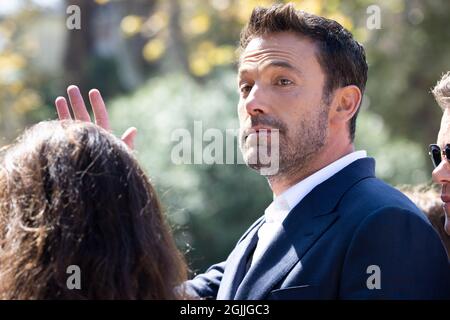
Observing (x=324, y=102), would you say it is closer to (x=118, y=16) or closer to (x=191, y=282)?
(x=191, y=282)

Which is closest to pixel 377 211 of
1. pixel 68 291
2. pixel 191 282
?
pixel 191 282

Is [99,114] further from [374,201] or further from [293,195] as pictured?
[374,201]

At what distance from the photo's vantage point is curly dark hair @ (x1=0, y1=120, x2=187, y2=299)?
2002mm

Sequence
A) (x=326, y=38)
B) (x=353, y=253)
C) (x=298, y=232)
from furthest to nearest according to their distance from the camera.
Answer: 1. (x=326, y=38)
2. (x=298, y=232)
3. (x=353, y=253)

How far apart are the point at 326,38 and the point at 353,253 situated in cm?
98

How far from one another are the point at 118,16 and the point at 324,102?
12790 mm

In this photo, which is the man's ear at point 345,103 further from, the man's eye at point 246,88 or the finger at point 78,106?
the finger at point 78,106

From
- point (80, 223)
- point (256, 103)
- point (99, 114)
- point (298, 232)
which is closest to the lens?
point (80, 223)

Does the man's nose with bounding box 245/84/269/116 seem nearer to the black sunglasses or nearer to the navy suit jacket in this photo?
the navy suit jacket

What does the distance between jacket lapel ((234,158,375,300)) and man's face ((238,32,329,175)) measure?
208 millimetres

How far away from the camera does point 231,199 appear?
25.7ft

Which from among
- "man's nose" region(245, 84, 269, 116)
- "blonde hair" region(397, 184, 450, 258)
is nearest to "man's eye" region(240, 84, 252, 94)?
"man's nose" region(245, 84, 269, 116)

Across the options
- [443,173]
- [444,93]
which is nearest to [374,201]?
[443,173]

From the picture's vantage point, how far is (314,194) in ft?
9.34
